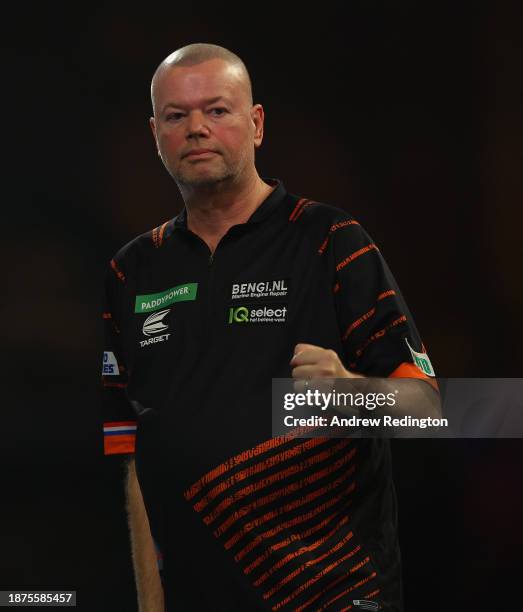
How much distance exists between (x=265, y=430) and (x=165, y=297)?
0.37 metres

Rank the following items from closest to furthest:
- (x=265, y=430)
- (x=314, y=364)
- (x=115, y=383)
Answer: (x=314, y=364) → (x=265, y=430) → (x=115, y=383)

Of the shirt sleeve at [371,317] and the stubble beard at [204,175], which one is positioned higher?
the stubble beard at [204,175]

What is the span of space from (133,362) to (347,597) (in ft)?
2.02

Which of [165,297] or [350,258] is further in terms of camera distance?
[165,297]

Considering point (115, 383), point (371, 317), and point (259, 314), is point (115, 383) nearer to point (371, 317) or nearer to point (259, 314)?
point (259, 314)

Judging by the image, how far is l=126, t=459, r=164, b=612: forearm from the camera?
177cm

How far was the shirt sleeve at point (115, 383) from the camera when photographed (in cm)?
187

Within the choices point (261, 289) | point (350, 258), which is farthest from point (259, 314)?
point (350, 258)

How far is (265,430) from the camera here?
1508 mm

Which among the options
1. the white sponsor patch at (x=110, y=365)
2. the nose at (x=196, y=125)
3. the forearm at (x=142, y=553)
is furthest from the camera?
the white sponsor patch at (x=110, y=365)

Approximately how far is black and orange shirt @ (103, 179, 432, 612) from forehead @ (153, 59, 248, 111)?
0.24 metres

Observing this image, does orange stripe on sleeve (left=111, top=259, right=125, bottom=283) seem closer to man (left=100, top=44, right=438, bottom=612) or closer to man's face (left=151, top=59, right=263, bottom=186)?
man (left=100, top=44, right=438, bottom=612)

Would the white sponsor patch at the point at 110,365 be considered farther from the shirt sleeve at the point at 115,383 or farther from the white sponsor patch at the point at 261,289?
the white sponsor patch at the point at 261,289

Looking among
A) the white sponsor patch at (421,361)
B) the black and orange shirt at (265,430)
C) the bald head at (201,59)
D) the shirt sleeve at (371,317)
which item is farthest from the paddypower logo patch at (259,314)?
the bald head at (201,59)
